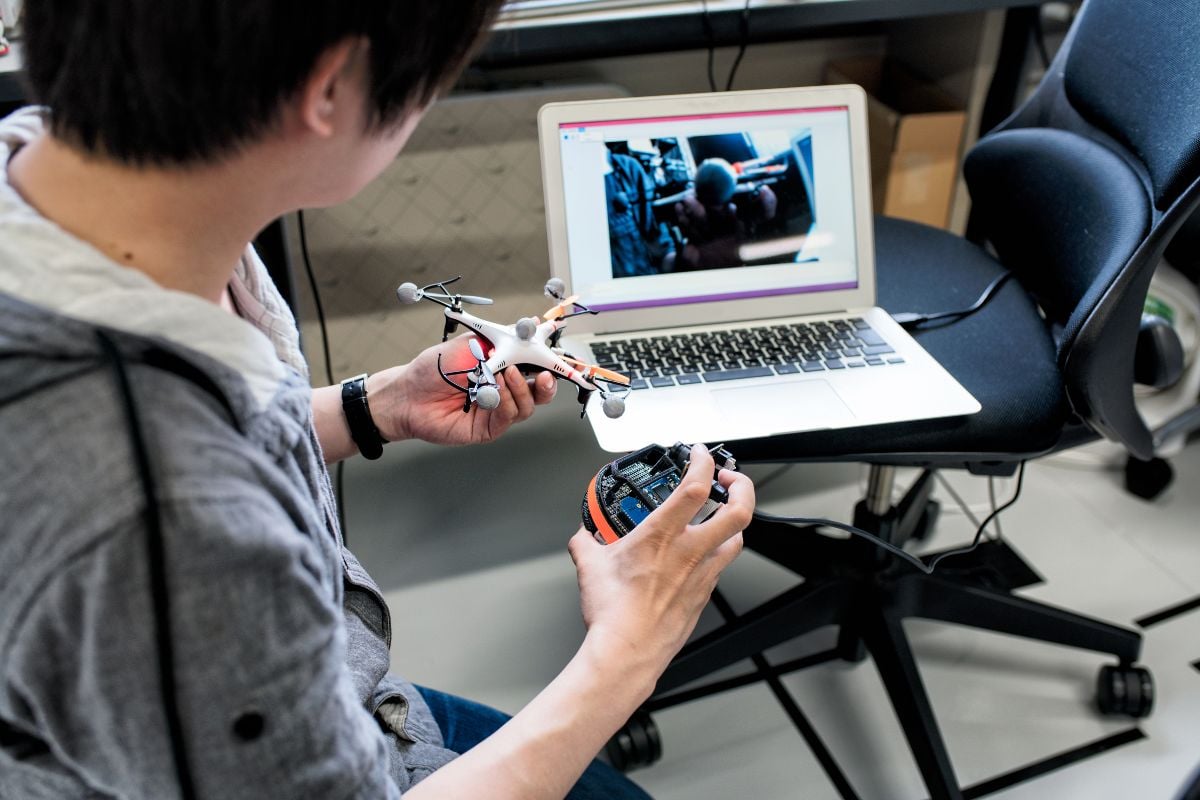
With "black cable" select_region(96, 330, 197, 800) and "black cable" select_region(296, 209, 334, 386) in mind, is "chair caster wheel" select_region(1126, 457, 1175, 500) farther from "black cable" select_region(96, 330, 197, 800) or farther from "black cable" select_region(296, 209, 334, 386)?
"black cable" select_region(96, 330, 197, 800)

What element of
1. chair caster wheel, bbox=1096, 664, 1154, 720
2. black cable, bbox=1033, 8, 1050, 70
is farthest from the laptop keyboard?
black cable, bbox=1033, 8, 1050, 70

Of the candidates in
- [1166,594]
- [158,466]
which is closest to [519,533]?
[1166,594]

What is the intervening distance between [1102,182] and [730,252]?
43cm

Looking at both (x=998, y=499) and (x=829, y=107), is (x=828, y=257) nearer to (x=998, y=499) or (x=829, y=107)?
(x=829, y=107)

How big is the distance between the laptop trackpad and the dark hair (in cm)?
59

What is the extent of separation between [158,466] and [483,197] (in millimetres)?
1264

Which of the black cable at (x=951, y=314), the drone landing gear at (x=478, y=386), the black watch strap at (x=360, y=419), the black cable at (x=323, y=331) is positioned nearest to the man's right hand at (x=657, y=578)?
the drone landing gear at (x=478, y=386)

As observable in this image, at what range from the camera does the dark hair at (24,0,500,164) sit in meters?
0.40

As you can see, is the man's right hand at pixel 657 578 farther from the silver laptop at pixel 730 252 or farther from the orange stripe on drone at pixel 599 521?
the silver laptop at pixel 730 252

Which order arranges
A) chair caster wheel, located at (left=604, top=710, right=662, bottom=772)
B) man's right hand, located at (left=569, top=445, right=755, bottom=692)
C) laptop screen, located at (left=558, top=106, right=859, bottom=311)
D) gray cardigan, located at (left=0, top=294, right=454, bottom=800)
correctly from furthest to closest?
1. chair caster wheel, located at (left=604, top=710, right=662, bottom=772)
2. laptop screen, located at (left=558, top=106, right=859, bottom=311)
3. man's right hand, located at (left=569, top=445, right=755, bottom=692)
4. gray cardigan, located at (left=0, top=294, right=454, bottom=800)

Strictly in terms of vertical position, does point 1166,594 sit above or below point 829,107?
below

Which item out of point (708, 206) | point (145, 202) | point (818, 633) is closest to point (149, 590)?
point (145, 202)

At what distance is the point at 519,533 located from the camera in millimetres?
1567

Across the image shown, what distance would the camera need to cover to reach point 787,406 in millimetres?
985
